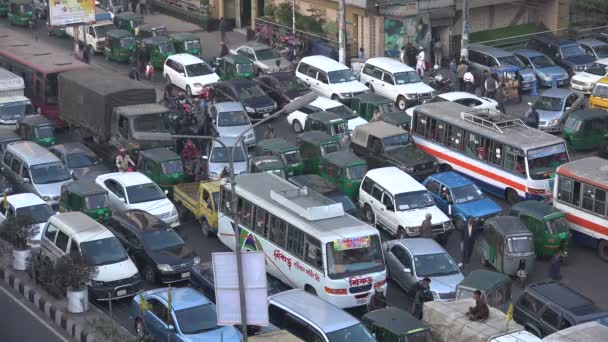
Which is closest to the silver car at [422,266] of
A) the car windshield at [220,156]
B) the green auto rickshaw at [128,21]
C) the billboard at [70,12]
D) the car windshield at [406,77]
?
the car windshield at [220,156]

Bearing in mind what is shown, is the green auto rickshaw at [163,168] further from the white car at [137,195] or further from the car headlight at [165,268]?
the car headlight at [165,268]

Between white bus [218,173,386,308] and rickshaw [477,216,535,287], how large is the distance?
4.08 metres

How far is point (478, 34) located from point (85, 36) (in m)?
17.5

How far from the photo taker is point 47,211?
3316 centimetres

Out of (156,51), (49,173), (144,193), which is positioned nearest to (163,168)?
(144,193)

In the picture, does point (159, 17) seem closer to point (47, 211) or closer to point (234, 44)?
point (234, 44)

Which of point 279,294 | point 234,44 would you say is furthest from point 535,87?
point 279,294

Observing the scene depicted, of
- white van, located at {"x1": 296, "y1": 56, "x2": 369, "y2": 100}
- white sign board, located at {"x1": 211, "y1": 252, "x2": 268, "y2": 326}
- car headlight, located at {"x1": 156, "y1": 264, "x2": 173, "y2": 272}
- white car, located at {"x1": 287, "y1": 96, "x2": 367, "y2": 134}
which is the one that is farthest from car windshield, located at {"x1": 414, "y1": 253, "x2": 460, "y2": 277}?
white van, located at {"x1": 296, "y1": 56, "x2": 369, "y2": 100}

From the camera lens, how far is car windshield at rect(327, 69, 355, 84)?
1794 inches

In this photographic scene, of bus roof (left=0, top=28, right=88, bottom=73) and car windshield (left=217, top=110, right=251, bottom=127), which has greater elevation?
bus roof (left=0, top=28, right=88, bottom=73)

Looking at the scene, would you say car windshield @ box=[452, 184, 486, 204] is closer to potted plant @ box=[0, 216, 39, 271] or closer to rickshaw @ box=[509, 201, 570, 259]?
rickshaw @ box=[509, 201, 570, 259]

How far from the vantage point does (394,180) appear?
112 ft

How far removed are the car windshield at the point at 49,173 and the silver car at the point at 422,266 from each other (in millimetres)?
11102

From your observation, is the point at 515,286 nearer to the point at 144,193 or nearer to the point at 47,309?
the point at 144,193
